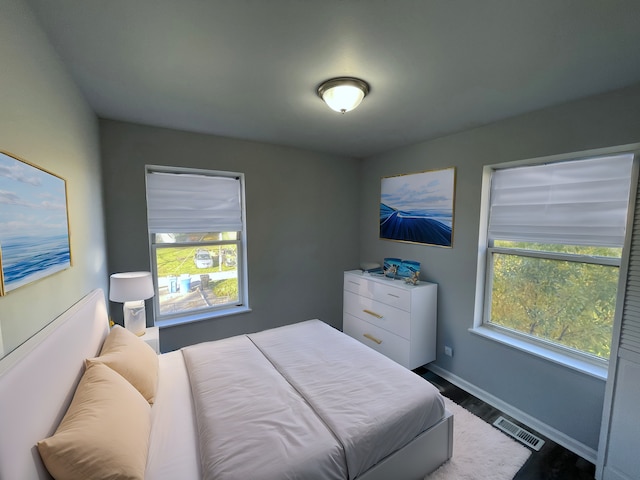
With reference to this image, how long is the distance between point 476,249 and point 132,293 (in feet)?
9.64

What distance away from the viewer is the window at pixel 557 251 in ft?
6.00

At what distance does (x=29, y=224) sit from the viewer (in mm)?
1106

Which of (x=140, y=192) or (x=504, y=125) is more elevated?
(x=504, y=125)

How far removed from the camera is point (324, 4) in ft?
3.49

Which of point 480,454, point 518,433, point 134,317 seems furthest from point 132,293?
point 518,433

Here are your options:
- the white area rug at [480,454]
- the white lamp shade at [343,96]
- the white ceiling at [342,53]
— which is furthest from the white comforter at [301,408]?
the white ceiling at [342,53]

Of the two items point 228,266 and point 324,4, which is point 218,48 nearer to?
point 324,4

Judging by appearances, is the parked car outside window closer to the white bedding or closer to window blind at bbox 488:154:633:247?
the white bedding

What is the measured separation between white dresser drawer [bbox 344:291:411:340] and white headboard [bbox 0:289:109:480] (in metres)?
2.41

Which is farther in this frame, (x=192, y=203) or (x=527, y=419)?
(x=192, y=203)

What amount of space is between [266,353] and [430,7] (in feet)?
7.20

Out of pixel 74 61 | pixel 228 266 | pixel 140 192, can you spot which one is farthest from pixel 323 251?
pixel 74 61

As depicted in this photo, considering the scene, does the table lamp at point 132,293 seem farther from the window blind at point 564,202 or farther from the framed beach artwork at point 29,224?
the window blind at point 564,202

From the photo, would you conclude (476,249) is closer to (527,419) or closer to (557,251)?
(557,251)
